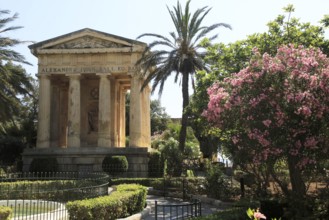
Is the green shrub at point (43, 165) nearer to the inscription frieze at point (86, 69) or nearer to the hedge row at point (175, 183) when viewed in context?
the hedge row at point (175, 183)

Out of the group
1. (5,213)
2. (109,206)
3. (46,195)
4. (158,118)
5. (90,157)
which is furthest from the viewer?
(158,118)

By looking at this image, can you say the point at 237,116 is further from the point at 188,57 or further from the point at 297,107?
the point at 188,57

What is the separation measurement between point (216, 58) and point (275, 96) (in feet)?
33.5

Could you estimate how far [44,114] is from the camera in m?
33.0

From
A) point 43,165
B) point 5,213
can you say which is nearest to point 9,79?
point 43,165

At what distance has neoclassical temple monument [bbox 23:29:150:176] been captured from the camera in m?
30.9

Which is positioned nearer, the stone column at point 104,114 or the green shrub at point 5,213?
the green shrub at point 5,213

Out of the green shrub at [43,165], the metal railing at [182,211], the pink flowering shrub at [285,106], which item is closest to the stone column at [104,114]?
the green shrub at [43,165]

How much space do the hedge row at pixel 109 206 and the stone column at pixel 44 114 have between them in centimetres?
1882

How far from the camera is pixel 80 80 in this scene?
34500 mm

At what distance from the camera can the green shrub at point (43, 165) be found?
2930 cm

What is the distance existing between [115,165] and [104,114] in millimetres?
5641

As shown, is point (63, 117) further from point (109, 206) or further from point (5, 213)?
point (5, 213)

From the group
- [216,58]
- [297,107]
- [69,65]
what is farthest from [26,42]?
[297,107]
